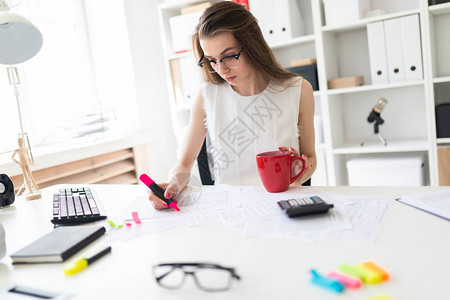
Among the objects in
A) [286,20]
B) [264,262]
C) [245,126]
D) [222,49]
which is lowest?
[264,262]

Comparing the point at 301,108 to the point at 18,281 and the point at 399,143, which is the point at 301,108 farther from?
the point at 399,143

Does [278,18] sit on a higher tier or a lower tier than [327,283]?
higher

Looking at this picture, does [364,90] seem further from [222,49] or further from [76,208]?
[76,208]

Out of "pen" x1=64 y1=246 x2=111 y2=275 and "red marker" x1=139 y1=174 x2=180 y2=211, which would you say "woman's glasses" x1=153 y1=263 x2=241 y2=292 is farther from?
"red marker" x1=139 y1=174 x2=180 y2=211

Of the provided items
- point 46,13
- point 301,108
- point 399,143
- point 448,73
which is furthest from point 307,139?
point 46,13

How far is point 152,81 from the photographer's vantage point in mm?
3070

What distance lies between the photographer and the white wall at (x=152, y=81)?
292 centimetres

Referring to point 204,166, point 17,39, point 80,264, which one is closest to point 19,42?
point 17,39

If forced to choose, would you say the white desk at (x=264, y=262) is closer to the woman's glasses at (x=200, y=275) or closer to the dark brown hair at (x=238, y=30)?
the woman's glasses at (x=200, y=275)

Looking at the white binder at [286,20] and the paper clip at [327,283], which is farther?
the white binder at [286,20]

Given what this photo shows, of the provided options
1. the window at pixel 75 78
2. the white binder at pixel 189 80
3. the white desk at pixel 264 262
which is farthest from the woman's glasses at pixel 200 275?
the white binder at pixel 189 80

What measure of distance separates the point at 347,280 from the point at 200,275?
21 centimetres

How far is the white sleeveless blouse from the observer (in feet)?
4.82

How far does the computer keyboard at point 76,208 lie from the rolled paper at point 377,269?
63 cm
